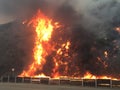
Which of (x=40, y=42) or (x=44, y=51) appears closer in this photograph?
(x=44, y=51)

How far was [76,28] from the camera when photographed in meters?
81.8

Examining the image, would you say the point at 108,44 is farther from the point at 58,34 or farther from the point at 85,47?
the point at 58,34

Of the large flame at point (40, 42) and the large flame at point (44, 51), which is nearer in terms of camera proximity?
the large flame at point (44, 51)

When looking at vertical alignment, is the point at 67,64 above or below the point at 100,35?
below

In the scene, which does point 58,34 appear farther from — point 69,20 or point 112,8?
point 112,8

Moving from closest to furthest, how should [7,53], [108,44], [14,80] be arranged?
1. [14,80]
2. [108,44]
3. [7,53]

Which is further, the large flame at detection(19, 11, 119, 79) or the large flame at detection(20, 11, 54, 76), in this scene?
the large flame at detection(20, 11, 54, 76)

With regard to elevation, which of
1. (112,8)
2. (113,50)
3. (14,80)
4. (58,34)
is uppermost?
(112,8)

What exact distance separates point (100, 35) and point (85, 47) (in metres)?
5.05

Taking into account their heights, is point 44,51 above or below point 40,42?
below

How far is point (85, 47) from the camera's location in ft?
253

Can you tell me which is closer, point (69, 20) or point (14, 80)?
point (14, 80)

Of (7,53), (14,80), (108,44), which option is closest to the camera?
(14,80)

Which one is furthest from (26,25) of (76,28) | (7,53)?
(76,28)
